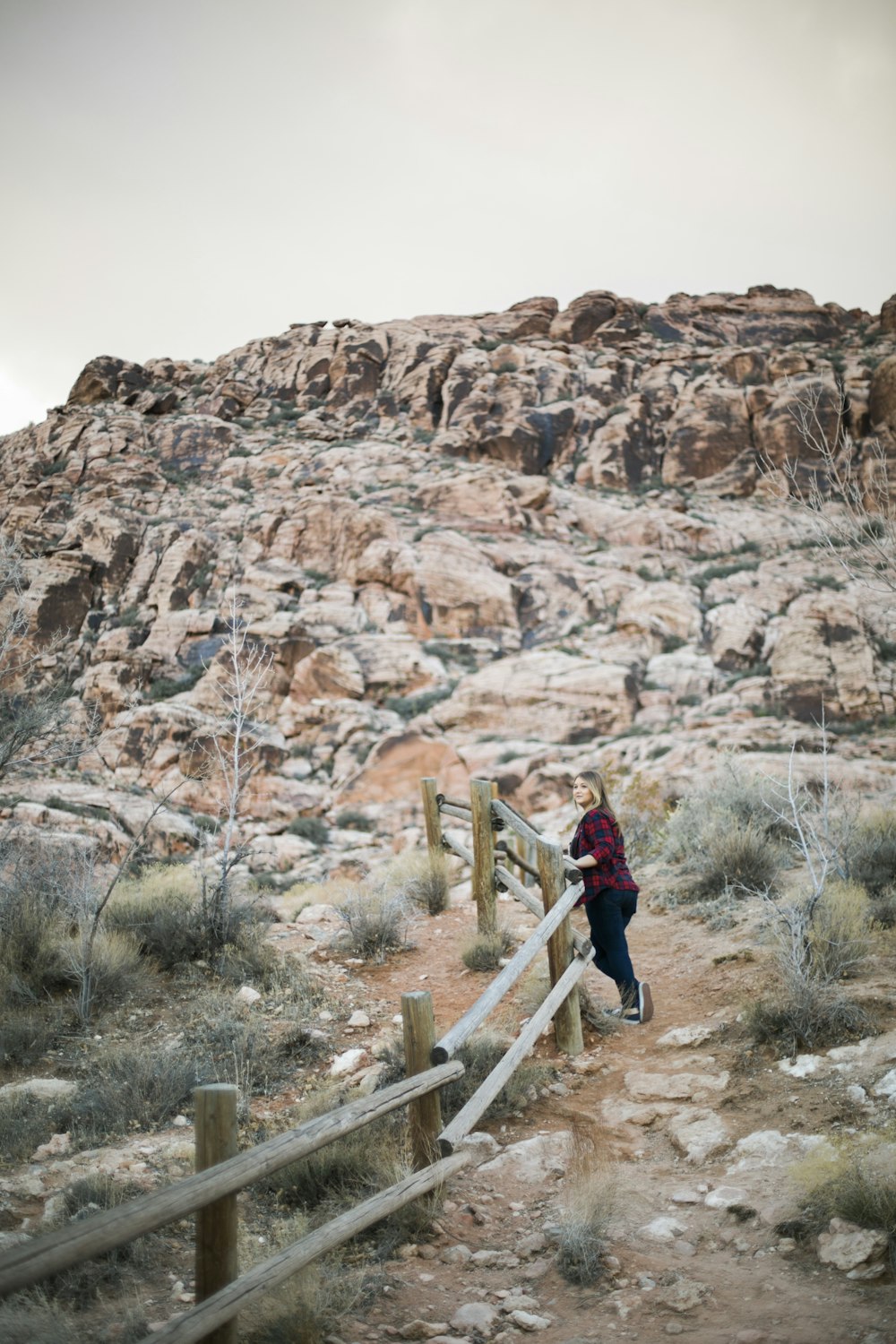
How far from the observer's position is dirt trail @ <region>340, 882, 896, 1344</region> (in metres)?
2.78

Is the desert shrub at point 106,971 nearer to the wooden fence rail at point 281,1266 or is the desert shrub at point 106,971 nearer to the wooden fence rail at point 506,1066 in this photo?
the wooden fence rail at point 506,1066

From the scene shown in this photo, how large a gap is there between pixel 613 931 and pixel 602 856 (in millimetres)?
565

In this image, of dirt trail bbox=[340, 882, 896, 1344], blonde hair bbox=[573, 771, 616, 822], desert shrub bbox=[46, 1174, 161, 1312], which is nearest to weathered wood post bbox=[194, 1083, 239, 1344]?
desert shrub bbox=[46, 1174, 161, 1312]

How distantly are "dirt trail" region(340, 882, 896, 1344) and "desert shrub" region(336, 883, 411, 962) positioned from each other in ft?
6.69

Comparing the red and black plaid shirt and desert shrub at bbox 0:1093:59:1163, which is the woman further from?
desert shrub at bbox 0:1093:59:1163

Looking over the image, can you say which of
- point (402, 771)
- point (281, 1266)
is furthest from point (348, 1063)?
point (402, 771)

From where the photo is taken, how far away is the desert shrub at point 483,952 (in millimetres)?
7293

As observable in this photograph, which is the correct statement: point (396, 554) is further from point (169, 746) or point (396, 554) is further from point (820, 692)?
point (820, 692)

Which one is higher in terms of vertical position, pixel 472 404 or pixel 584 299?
pixel 584 299

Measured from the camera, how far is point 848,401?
30.7 meters

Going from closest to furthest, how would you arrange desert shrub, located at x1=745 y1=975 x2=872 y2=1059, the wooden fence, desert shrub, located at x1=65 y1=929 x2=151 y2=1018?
the wooden fence → desert shrub, located at x1=745 y1=975 x2=872 y2=1059 → desert shrub, located at x1=65 y1=929 x2=151 y2=1018

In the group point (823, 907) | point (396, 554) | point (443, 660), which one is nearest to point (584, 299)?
point (396, 554)

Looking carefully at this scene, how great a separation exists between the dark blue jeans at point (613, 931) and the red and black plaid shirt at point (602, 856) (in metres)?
0.06

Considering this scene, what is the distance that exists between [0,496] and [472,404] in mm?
20186
